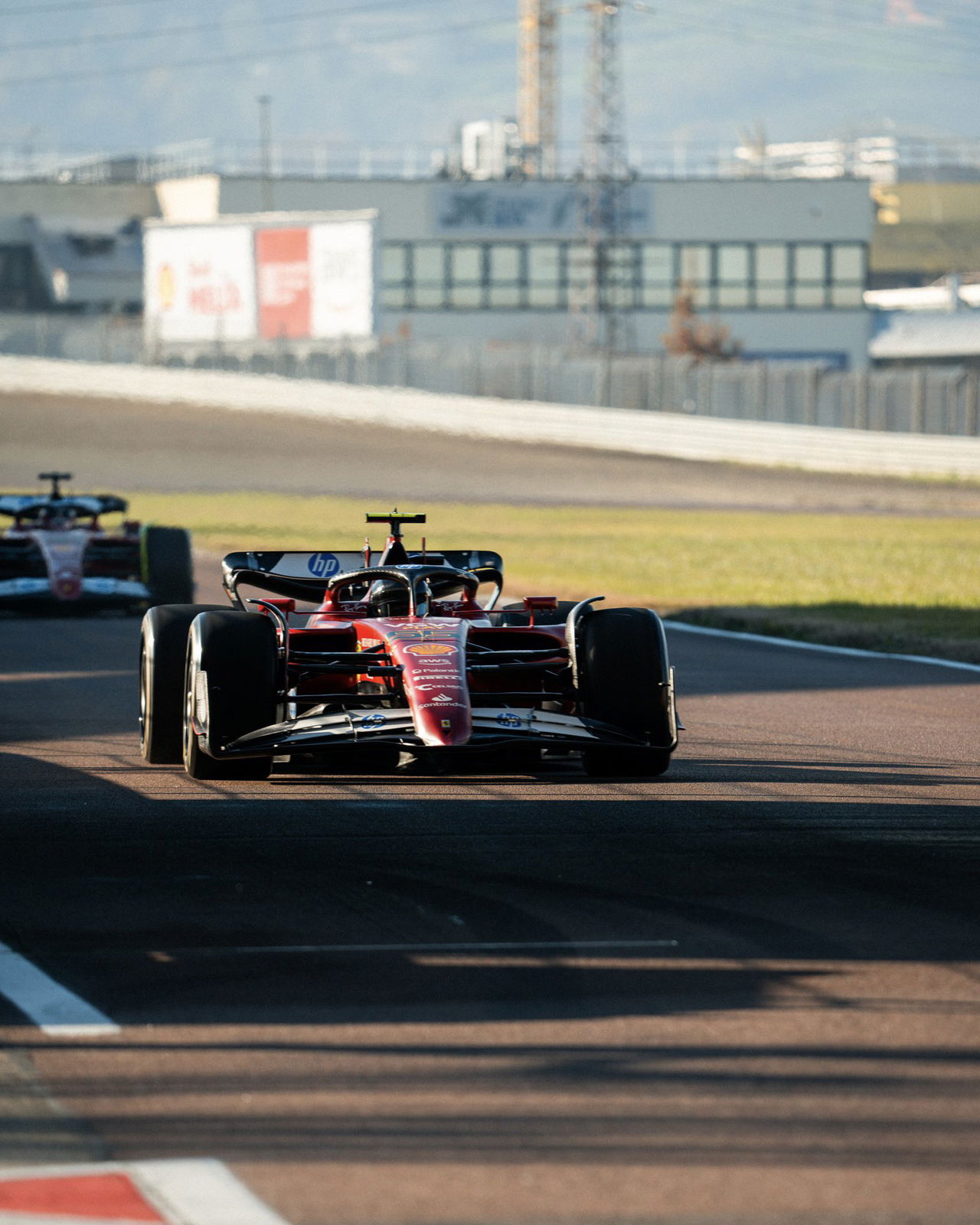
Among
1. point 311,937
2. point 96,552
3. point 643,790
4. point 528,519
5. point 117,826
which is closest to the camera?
point 311,937

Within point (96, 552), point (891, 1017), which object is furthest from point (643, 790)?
point (96, 552)

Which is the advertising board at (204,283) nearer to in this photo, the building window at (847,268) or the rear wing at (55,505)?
the building window at (847,268)

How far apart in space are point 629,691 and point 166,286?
2675 inches

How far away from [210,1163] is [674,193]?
3445 inches

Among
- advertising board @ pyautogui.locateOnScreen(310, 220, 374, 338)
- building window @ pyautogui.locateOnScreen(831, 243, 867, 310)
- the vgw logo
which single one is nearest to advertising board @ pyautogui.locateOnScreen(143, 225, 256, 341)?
advertising board @ pyautogui.locateOnScreen(310, 220, 374, 338)

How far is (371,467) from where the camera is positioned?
46312 mm

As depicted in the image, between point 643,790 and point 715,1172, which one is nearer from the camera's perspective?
point 715,1172

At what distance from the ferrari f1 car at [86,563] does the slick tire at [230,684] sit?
807 centimetres

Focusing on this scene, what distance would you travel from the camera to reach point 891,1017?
5.46m

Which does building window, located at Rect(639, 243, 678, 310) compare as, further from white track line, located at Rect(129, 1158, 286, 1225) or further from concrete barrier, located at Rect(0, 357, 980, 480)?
white track line, located at Rect(129, 1158, 286, 1225)

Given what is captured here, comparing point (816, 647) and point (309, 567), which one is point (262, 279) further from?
point (309, 567)

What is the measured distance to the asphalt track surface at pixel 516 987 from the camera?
14.5ft

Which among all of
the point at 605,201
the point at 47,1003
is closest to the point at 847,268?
the point at 605,201

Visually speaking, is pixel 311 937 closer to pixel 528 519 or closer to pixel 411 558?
pixel 411 558
